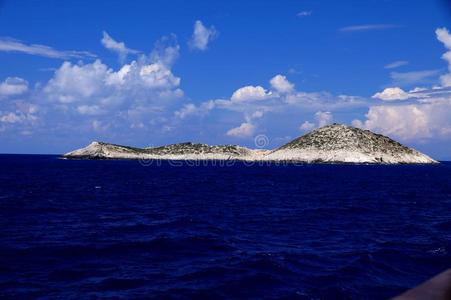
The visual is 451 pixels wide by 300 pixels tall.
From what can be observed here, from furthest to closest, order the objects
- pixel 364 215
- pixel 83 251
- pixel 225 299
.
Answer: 1. pixel 364 215
2. pixel 83 251
3. pixel 225 299

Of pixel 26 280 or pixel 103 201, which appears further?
pixel 103 201

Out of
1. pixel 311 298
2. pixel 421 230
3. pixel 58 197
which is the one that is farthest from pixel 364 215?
pixel 58 197

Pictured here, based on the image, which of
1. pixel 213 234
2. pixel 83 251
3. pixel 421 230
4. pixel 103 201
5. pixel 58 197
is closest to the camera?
pixel 83 251

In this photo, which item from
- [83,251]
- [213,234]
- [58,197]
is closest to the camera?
[83,251]

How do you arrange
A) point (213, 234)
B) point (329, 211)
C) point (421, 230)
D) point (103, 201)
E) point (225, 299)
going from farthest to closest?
1. point (103, 201)
2. point (329, 211)
3. point (421, 230)
4. point (213, 234)
5. point (225, 299)

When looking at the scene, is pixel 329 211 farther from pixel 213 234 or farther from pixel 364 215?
pixel 213 234

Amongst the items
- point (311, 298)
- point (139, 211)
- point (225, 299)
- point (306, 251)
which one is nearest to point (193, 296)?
point (225, 299)

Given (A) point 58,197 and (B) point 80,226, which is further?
(A) point 58,197

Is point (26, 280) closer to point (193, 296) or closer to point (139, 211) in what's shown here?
point (193, 296)

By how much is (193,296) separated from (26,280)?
29.9 feet

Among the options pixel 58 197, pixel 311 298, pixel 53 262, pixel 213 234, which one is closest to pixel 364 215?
pixel 213 234

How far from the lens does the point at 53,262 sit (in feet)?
80.8

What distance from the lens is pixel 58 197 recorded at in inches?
2554

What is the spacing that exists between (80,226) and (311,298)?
2616 cm
